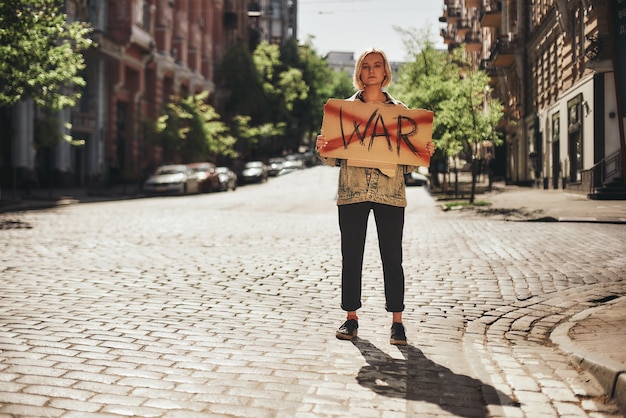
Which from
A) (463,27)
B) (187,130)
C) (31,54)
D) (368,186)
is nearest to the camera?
(368,186)

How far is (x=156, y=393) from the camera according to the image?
144 inches

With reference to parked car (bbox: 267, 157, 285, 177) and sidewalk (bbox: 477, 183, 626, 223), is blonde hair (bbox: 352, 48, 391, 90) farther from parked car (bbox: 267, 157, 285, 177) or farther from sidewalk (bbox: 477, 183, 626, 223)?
parked car (bbox: 267, 157, 285, 177)

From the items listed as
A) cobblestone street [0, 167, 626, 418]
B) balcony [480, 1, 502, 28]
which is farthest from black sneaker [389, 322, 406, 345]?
balcony [480, 1, 502, 28]

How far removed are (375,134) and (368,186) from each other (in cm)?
35

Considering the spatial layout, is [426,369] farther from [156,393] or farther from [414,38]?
[414,38]

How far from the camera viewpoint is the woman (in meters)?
4.85

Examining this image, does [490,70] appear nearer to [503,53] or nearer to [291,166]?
[503,53]

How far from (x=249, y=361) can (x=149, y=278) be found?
3647 mm

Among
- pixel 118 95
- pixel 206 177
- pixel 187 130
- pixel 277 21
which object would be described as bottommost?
pixel 206 177

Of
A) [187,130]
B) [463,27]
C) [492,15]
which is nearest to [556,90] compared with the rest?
[492,15]

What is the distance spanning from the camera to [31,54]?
63.8ft

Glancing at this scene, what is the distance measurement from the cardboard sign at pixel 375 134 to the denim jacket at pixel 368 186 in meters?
0.06

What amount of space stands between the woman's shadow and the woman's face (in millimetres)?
1798

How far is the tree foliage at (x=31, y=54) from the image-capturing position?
18.8 meters
